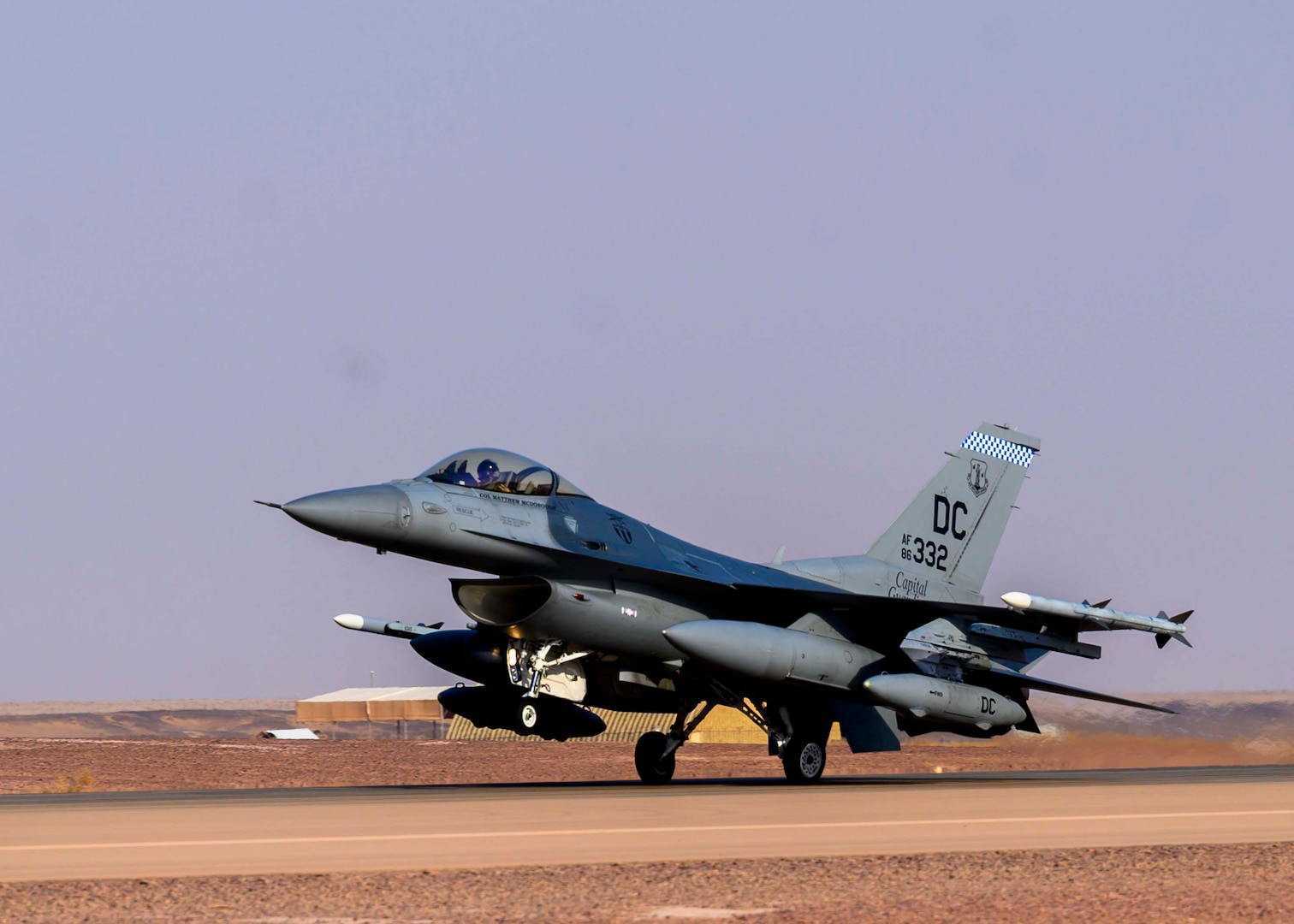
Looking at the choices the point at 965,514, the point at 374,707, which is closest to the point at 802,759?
the point at 965,514

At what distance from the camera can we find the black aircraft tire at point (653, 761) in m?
20.5

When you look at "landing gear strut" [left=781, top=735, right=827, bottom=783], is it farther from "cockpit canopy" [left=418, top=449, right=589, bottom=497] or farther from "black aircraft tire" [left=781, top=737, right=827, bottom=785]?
"cockpit canopy" [left=418, top=449, right=589, bottom=497]

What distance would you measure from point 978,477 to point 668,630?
26.7 feet

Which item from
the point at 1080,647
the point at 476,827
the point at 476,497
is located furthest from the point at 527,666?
the point at 1080,647

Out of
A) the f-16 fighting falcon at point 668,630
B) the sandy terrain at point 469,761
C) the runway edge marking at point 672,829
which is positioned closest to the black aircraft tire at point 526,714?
the f-16 fighting falcon at point 668,630

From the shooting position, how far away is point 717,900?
29.5 ft

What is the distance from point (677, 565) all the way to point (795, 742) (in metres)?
2.80

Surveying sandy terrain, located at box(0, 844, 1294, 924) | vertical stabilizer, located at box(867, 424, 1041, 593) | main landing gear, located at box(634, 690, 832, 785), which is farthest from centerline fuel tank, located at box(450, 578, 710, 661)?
sandy terrain, located at box(0, 844, 1294, 924)

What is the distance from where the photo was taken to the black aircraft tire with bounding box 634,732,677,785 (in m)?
20.5

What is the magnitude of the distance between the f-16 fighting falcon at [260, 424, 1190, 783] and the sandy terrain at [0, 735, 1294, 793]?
8.76 m

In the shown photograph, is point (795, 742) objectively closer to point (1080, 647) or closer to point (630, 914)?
point (1080, 647)

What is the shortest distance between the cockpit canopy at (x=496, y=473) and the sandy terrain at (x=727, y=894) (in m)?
8.51

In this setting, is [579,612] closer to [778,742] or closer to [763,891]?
[778,742]

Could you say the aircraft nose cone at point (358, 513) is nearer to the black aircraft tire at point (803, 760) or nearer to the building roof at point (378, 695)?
the black aircraft tire at point (803, 760)
